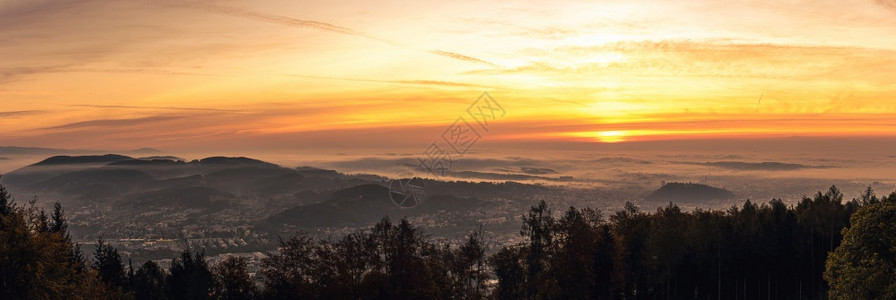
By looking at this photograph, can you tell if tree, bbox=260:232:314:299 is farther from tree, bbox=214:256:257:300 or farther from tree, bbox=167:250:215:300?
tree, bbox=167:250:215:300

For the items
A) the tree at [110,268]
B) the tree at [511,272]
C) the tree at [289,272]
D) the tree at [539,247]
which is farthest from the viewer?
the tree at [110,268]

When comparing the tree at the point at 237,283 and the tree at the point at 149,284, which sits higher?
the tree at the point at 237,283

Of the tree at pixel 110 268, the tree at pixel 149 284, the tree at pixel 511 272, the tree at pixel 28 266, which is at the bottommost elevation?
the tree at pixel 149 284

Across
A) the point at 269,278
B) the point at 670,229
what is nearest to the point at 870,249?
the point at 670,229

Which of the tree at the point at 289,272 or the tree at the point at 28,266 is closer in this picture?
the tree at the point at 28,266

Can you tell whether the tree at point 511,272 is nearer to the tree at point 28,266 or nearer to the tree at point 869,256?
the tree at point 869,256

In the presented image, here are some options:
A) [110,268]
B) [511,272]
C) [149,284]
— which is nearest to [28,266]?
[110,268]

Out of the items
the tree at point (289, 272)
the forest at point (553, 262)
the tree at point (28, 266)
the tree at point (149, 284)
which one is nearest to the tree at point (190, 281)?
the forest at point (553, 262)

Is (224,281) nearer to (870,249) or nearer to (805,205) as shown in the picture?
(870,249)
